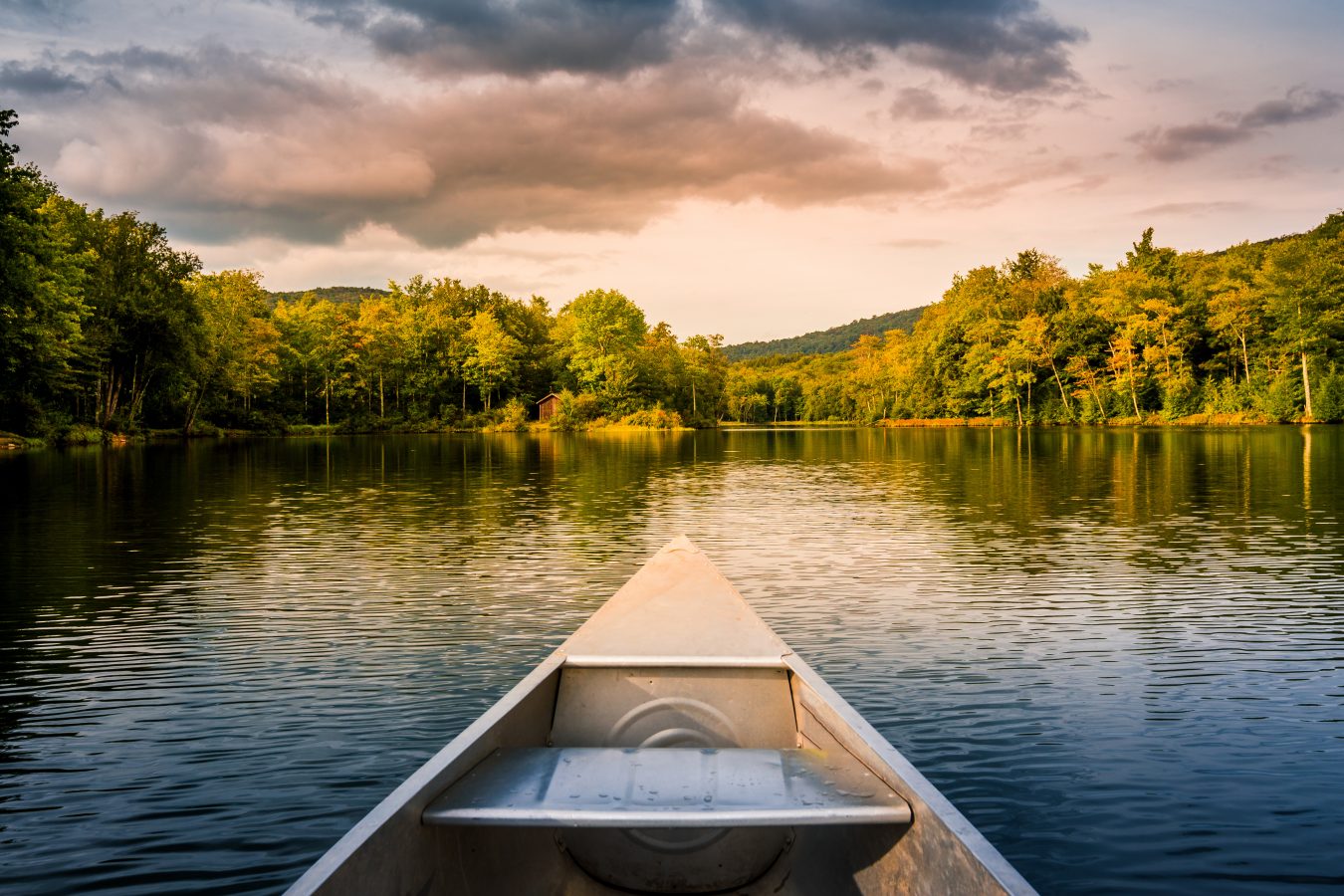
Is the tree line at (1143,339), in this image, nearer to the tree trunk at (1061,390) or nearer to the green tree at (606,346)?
the tree trunk at (1061,390)

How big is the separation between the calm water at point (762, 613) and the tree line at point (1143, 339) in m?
53.9

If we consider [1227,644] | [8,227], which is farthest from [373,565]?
[8,227]

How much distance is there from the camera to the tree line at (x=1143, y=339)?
63.5 meters

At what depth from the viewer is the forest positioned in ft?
169

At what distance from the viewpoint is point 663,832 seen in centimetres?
401

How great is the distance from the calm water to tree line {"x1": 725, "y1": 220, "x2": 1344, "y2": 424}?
177 feet

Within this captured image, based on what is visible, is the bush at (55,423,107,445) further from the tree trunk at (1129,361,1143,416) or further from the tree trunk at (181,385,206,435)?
the tree trunk at (1129,361,1143,416)

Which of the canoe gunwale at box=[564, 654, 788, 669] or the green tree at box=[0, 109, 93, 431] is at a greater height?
the green tree at box=[0, 109, 93, 431]

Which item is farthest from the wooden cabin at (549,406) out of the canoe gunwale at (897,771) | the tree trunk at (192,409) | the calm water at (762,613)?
the canoe gunwale at (897,771)

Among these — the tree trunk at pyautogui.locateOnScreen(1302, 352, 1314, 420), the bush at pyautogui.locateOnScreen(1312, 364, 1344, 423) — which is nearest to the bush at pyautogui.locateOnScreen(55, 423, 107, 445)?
the tree trunk at pyautogui.locateOnScreen(1302, 352, 1314, 420)

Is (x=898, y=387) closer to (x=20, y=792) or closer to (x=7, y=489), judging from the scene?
(x=7, y=489)

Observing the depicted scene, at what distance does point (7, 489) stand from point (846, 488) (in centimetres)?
2490

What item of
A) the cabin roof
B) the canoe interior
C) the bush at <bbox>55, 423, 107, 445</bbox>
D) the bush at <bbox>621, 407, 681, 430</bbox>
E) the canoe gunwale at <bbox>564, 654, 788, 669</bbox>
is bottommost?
the canoe interior

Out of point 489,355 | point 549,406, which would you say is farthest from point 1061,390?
point 489,355
